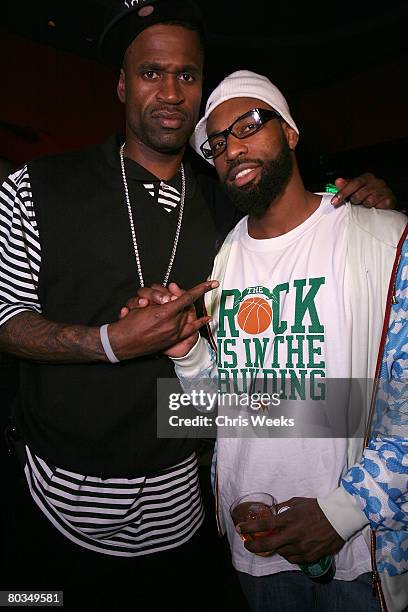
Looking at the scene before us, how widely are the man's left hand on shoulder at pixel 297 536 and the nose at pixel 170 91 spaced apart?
1.33 meters

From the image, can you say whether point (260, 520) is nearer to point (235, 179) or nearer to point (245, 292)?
point (245, 292)

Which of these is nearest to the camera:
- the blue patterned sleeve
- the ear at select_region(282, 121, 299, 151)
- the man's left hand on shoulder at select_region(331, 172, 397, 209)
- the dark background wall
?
the blue patterned sleeve

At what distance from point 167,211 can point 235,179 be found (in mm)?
269

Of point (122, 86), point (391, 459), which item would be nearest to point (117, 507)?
point (391, 459)

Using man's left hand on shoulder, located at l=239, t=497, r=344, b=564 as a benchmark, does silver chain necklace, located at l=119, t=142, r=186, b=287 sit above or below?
above

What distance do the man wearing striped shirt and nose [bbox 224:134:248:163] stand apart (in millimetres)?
184

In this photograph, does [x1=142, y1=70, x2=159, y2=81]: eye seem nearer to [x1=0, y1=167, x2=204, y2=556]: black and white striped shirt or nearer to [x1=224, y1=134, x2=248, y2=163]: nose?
[x1=224, y1=134, x2=248, y2=163]: nose

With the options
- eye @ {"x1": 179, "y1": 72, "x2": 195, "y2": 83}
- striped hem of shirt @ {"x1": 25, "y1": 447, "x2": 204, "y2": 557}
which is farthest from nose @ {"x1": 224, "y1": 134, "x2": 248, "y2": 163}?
striped hem of shirt @ {"x1": 25, "y1": 447, "x2": 204, "y2": 557}

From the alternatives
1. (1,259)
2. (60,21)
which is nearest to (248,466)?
(1,259)

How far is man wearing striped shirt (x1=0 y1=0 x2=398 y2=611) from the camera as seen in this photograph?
153 cm

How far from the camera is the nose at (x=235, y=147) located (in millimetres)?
1624

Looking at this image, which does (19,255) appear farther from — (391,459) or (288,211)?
(391,459)

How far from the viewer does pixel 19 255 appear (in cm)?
154

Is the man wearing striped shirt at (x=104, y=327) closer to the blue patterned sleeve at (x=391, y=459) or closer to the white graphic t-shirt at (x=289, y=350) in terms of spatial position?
the white graphic t-shirt at (x=289, y=350)
